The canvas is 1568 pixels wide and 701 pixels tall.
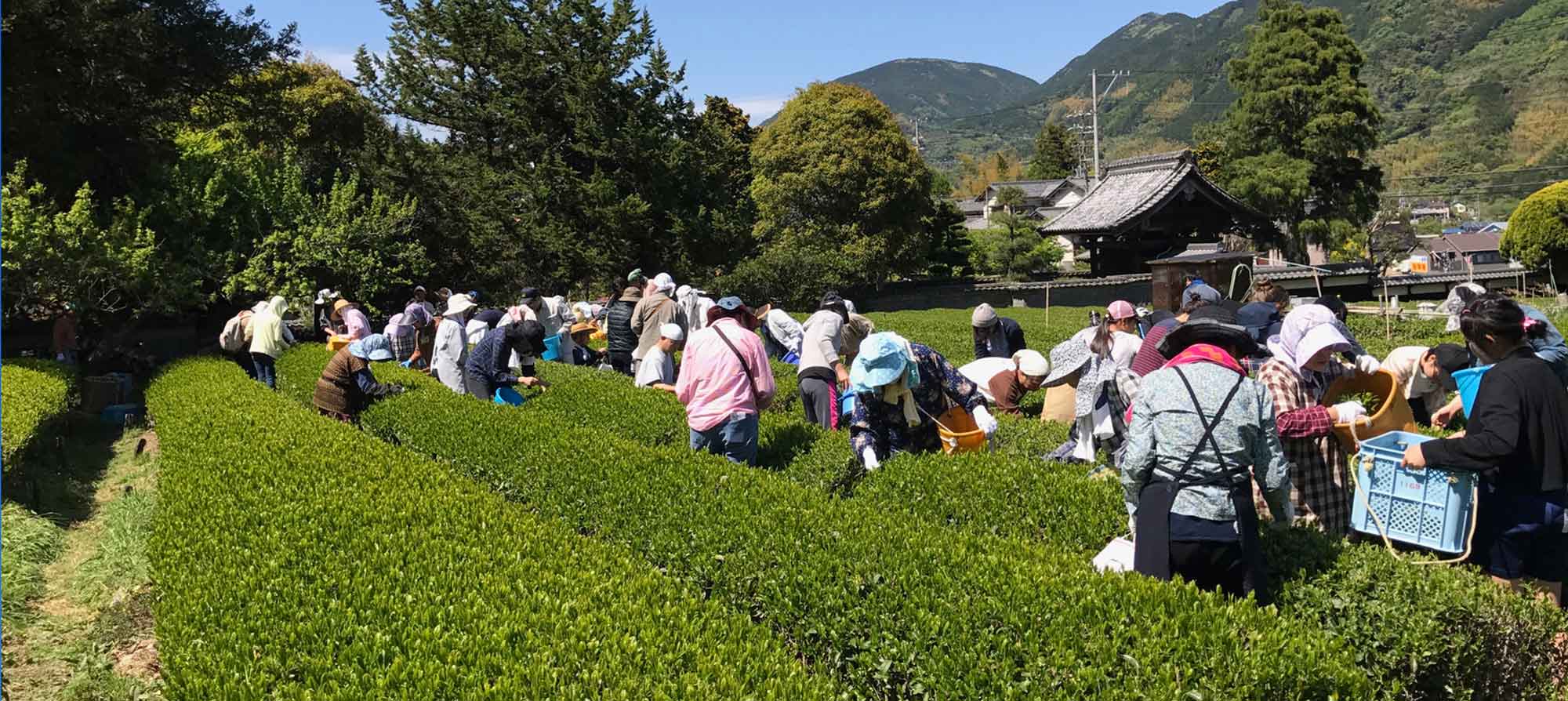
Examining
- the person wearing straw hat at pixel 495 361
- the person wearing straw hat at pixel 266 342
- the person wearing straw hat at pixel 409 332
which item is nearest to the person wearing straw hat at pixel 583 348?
the person wearing straw hat at pixel 409 332

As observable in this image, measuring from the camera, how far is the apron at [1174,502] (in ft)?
12.0

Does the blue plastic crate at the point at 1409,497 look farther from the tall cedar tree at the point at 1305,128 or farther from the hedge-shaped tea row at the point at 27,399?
the tall cedar tree at the point at 1305,128

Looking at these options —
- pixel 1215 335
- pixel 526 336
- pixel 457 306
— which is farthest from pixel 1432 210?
pixel 1215 335

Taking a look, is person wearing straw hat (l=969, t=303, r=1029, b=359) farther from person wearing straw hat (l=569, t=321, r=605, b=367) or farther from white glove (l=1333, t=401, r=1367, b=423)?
person wearing straw hat (l=569, t=321, r=605, b=367)

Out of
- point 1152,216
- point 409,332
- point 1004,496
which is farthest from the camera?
point 1152,216

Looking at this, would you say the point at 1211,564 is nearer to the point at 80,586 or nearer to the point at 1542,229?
the point at 80,586

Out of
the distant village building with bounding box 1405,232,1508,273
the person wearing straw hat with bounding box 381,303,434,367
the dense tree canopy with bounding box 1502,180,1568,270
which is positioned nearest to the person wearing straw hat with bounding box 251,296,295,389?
the person wearing straw hat with bounding box 381,303,434,367

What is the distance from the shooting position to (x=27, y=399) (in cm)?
1084

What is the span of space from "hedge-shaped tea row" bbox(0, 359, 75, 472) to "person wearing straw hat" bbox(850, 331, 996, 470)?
648cm

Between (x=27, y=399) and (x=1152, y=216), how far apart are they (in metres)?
23.4

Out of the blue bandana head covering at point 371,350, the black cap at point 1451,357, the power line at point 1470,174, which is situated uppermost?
the power line at point 1470,174

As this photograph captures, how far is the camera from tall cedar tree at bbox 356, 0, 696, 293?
2605cm

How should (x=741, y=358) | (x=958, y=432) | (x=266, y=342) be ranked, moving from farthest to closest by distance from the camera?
1. (x=266, y=342)
2. (x=741, y=358)
3. (x=958, y=432)

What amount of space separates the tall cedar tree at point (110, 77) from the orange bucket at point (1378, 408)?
19158 mm
